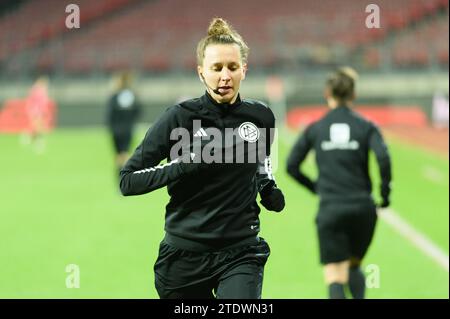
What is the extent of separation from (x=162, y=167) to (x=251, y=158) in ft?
1.44

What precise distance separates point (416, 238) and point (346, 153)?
4.49 metres

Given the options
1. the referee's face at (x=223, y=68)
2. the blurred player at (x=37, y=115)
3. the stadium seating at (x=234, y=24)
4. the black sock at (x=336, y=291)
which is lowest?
the black sock at (x=336, y=291)

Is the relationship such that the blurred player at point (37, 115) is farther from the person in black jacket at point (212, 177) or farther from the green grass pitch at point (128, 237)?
the person in black jacket at point (212, 177)


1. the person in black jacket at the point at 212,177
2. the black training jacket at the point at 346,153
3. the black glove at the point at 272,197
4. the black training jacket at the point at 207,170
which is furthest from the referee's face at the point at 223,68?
the black training jacket at the point at 346,153

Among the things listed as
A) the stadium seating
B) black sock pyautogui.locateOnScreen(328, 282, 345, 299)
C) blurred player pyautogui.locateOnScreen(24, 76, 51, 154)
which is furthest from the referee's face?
the stadium seating

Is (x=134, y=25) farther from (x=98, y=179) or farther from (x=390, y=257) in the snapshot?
(x=390, y=257)

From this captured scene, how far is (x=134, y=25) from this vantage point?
1396 inches

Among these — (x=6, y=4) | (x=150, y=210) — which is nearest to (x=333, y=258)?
(x=150, y=210)

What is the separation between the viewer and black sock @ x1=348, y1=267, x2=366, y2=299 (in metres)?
5.96

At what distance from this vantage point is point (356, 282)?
597 cm

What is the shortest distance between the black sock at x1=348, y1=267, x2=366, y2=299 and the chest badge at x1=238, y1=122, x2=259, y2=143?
94.4 inches

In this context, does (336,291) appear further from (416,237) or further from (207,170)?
(416,237)

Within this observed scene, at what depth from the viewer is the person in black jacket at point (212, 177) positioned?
3.77 meters

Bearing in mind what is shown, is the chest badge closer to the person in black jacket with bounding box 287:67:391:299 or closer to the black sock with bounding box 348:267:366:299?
the person in black jacket with bounding box 287:67:391:299
